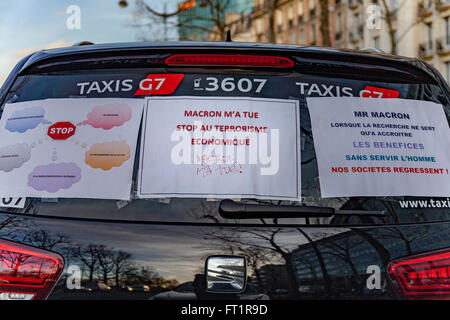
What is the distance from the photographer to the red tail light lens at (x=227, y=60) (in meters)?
2.44

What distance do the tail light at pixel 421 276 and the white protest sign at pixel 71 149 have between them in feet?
3.10

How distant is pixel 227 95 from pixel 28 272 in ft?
3.07

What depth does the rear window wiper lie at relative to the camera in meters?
2.08

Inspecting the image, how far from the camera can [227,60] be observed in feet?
8.02

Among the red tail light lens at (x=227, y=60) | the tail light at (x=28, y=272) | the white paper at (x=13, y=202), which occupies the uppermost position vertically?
the red tail light lens at (x=227, y=60)

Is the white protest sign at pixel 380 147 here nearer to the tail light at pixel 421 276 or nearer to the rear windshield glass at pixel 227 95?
the rear windshield glass at pixel 227 95

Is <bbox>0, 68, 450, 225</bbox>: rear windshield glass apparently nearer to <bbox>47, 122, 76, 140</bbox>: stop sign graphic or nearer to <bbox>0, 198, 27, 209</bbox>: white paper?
<bbox>0, 198, 27, 209</bbox>: white paper

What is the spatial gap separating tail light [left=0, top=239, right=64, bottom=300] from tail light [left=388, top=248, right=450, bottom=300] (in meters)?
1.10

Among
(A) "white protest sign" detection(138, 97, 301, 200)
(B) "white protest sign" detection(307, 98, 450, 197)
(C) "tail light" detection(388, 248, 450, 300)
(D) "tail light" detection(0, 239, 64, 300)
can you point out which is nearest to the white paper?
(D) "tail light" detection(0, 239, 64, 300)

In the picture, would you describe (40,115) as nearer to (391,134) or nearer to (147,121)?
(147,121)

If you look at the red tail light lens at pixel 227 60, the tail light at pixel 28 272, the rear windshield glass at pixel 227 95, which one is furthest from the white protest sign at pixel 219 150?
the tail light at pixel 28 272

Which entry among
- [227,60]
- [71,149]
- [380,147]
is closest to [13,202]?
[71,149]

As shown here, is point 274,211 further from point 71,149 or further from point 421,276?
point 71,149

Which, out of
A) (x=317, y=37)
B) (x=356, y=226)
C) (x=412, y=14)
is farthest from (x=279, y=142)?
(x=317, y=37)
